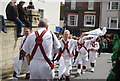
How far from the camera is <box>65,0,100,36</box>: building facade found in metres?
34.3

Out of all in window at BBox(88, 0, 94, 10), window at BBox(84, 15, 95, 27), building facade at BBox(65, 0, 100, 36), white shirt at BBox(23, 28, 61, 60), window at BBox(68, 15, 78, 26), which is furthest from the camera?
window at BBox(68, 15, 78, 26)

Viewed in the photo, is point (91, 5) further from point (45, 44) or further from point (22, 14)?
point (45, 44)

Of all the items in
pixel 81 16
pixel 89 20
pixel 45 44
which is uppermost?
pixel 81 16

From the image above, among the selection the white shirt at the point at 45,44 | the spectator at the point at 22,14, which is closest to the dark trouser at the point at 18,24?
the spectator at the point at 22,14

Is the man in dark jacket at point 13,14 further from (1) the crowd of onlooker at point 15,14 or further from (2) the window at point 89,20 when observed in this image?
(2) the window at point 89,20

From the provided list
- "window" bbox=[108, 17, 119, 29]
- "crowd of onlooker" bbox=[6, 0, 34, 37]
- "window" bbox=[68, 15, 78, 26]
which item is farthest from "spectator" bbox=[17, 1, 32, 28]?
"window" bbox=[68, 15, 78, 26]

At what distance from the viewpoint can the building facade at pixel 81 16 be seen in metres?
34.3

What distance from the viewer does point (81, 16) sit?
34.9 meters

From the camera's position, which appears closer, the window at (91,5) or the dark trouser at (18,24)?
the dark trouser at (18,24)

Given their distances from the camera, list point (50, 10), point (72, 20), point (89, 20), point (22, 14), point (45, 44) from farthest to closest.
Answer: point (72, 20) < point (89, 20) < point (50, 10) < point (22, 14) < point (45, 44)

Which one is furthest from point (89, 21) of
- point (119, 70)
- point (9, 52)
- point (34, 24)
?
point (119, 70)

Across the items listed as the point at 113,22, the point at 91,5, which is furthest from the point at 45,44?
the point at 91,5

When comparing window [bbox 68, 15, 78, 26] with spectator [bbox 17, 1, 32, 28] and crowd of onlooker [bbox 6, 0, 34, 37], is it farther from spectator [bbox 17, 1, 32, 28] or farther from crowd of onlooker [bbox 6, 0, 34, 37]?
crowd of onlooker [bbox 6, 0, 34, 37]

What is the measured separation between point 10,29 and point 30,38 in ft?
12.0
